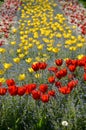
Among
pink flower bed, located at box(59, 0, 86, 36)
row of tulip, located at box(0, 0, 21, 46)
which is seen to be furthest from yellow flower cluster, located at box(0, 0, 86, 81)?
pink flower bed, located at box(59, 0, 86, 36)

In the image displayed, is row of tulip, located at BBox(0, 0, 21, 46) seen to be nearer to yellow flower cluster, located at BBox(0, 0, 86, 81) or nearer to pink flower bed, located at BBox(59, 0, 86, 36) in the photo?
yellow flower cluster, located at BBox(0, 0, 86, 81)

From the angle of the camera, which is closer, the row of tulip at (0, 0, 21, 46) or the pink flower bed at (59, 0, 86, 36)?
the row of tulip at (0, 0, 21, 46)

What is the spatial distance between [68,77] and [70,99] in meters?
0.96

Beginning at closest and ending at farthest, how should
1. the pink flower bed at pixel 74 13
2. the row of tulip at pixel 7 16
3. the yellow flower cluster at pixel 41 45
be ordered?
the yellow flower cluster at pixel 41 45 < the row of tulip at pixel 7 16 < the pink flower bed at pixel 74 13

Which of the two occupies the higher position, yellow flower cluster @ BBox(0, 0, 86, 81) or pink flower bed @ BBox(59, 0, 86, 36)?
pink flower bed @ BBox(59, 0, 86, 36)

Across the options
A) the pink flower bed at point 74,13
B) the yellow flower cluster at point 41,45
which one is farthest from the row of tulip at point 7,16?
the pink flower bed at point 74,13

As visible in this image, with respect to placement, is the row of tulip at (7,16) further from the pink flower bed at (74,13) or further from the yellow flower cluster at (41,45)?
the pink flower bed at (74,13)

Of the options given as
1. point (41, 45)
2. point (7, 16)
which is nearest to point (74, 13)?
point (7, 16)

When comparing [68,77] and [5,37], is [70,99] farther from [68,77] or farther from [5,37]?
[5,37]

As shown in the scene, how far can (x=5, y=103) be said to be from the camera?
5.00m

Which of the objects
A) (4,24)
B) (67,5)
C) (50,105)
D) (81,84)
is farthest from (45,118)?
(67,5)

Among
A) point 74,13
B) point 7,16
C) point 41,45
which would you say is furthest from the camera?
point 74,13

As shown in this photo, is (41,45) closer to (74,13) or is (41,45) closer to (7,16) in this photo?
(7,16)

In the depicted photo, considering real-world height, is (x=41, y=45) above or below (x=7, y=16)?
below
